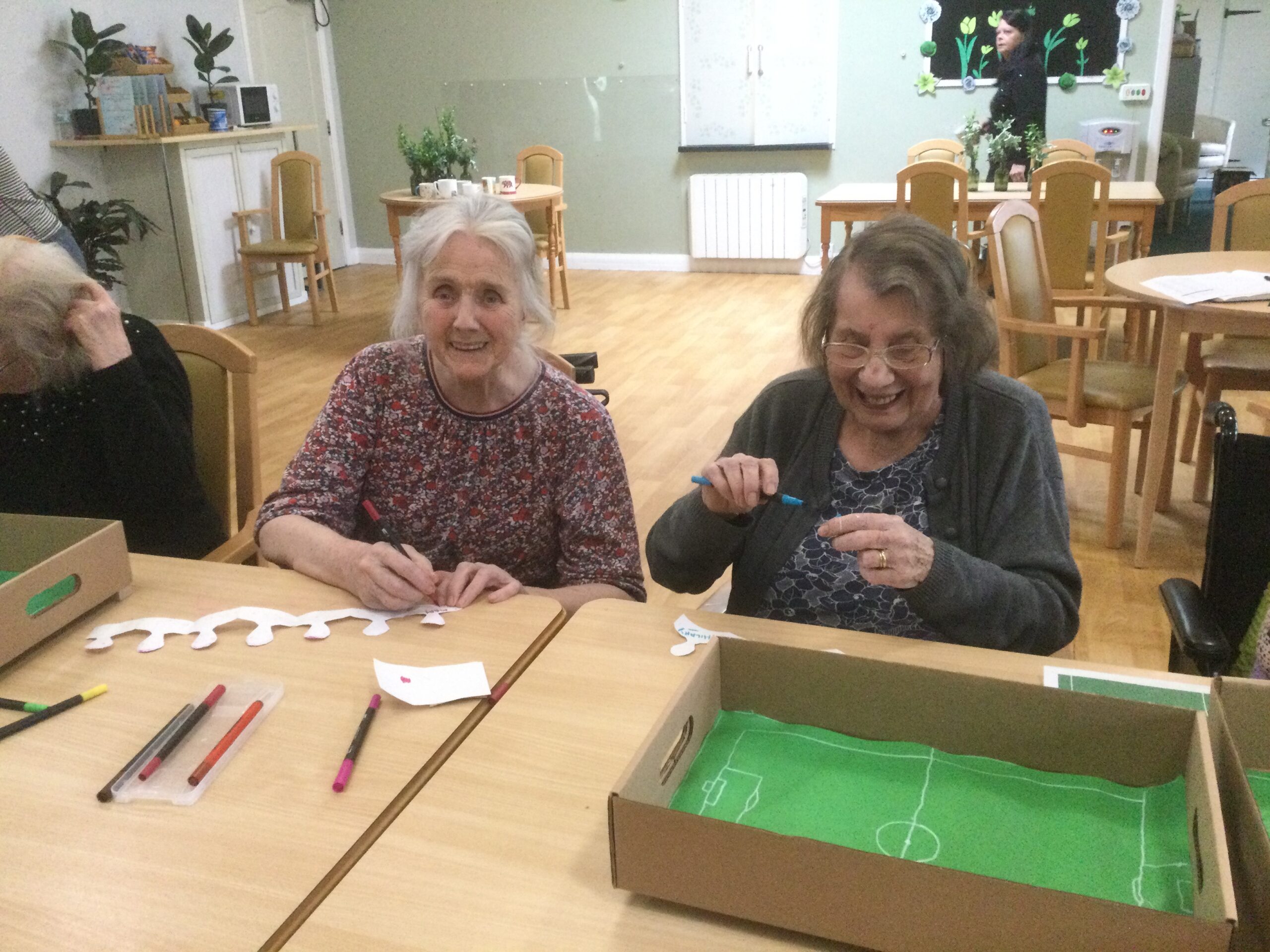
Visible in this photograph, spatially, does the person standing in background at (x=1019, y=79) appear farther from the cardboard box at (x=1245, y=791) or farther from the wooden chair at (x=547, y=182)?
the cardboard box at (x=1245, y=791)

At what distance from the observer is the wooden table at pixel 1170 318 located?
267cm

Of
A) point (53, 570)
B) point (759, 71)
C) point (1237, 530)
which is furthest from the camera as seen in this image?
point (759, 71)

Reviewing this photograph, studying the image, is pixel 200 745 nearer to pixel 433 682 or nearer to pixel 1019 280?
pixel 433 682

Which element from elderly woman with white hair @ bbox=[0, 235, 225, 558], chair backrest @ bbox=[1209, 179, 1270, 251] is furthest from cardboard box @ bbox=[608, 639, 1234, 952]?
chair backrest @ bbox=[1209, 179, 1270, 251]

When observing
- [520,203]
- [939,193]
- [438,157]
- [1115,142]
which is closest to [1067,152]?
[1115,142]

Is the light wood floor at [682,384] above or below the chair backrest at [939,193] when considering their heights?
below

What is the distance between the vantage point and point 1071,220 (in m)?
4.46

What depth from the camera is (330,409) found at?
1.65 m

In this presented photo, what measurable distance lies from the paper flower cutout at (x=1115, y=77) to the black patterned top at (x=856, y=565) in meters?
5.98

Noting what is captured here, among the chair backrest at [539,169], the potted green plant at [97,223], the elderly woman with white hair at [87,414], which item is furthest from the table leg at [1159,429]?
the potted green plant at [97,223]

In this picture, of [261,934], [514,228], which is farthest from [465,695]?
[514,228]

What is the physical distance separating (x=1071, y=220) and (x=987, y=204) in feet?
2.49

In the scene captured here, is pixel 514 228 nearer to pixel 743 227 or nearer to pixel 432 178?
pixel 432 178

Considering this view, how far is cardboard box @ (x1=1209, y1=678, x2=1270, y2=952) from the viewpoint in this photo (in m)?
0.70
